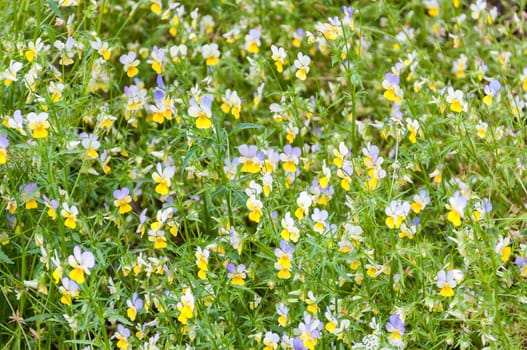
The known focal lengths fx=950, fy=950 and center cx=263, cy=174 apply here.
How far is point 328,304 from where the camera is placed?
305 cm

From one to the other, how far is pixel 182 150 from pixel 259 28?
1.18m

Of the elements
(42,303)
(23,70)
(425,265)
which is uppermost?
(23,70)

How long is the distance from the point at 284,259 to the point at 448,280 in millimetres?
491

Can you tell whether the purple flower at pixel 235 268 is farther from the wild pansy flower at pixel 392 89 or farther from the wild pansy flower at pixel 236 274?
the wild pansy flower at pixel 392 89

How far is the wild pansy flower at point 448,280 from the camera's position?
8.70 ft

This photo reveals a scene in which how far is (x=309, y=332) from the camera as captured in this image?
9.11ft

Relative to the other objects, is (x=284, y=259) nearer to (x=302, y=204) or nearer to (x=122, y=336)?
(x=302, y=204)

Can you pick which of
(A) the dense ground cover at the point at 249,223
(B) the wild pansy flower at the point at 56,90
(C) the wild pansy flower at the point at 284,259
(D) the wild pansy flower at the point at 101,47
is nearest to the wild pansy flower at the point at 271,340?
(A) the dense ground cover at the point at 249,223

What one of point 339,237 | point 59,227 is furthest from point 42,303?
point 339,237

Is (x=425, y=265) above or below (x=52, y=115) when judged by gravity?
below

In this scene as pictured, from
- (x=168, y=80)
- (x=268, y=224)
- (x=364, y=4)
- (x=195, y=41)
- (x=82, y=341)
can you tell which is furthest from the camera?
(x=364, y=4)

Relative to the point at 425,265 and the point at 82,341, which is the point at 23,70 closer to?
the point at 82,341

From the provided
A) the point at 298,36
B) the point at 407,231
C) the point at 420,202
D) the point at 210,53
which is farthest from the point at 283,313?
the point at 298,36

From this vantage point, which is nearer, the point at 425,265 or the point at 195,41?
the point at 425,265
